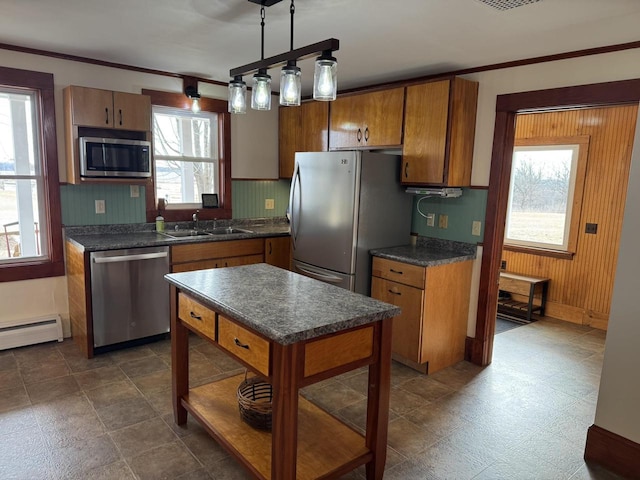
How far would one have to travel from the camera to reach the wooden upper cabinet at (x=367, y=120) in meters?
3.61

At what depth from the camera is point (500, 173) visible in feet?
10.9

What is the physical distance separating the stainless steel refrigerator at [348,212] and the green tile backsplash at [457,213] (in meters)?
0.12

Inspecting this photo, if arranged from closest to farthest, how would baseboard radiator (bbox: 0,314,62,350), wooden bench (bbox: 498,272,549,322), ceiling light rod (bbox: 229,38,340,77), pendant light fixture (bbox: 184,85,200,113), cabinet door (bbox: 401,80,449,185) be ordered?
ceiling light rod (bbox: 229,38,340,77) < cabinet door (bbox: 401,80,449,185) < baseboard radiator (bbox: 0,314,62,350) < pendant light fixture (bbox: 184,85,200,113) < wooden bench (bbox: 498,272,549,322)

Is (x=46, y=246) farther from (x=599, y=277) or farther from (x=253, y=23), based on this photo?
(x=599, y=277)

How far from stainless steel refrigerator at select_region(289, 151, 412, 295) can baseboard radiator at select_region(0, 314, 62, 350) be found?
2.15 metres

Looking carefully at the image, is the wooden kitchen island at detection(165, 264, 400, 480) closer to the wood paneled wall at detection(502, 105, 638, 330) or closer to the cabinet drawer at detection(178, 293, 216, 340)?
the cabinet drawer at detection(178, 293, 216, 340)

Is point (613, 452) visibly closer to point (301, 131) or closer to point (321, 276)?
point (321, 276)

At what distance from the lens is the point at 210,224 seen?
445cm

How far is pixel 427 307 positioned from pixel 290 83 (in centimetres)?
198

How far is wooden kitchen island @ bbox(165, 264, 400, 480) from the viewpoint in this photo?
1654 mm

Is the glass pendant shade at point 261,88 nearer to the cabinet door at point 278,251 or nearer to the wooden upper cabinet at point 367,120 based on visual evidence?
the wooden upper cabinet at point 367,120

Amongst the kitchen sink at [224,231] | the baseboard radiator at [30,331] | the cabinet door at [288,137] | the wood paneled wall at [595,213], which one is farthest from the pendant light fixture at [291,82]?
the wood paneled wall at [595,213]

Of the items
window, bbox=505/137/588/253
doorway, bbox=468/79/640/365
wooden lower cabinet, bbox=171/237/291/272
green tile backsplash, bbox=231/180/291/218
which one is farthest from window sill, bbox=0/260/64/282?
window, bbox=505/137/588/253

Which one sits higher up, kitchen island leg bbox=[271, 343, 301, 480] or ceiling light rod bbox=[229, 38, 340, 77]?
ceiling light rod bbox=[229, 38, 340, 77]
